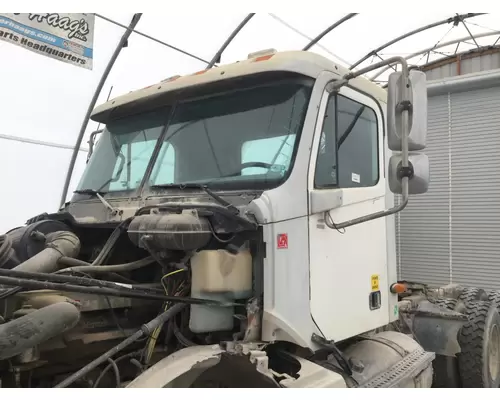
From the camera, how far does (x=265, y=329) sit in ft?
10.3

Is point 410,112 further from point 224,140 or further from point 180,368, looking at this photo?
point 180,368

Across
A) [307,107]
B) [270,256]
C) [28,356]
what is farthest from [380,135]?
[28,356]

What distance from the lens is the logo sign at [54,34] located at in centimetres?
726

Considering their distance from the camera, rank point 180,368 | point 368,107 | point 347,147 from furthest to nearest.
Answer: point 368,107, point 347,147, point 180,368

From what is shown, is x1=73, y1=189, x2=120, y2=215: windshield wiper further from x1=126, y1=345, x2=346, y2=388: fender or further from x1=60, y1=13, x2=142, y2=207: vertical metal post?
x1=60, y1=13, x2=142, y2=207: vertical metal post

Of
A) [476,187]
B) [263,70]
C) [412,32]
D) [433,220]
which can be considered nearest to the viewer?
[263,70]

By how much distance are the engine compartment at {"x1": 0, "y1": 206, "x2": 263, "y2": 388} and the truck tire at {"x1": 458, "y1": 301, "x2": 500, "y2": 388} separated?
273cm

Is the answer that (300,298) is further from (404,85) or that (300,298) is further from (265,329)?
(404,85)

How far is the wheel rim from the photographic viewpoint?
5086 millimetres

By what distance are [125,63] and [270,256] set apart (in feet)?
22.0

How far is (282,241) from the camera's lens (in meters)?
3.21

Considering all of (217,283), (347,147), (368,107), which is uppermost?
(368,107)

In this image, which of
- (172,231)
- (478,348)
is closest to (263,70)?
(172,231)

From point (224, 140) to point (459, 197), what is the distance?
3.44m
